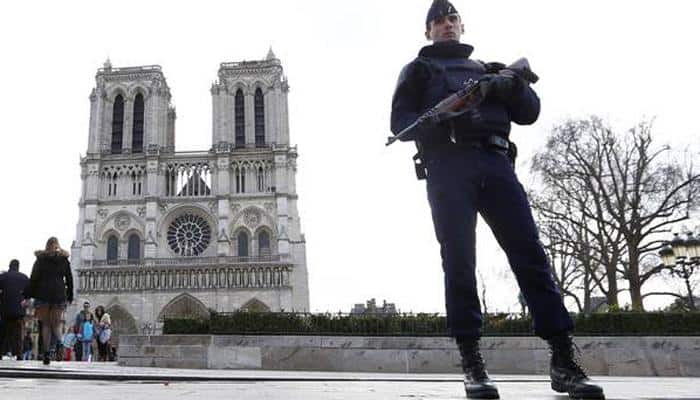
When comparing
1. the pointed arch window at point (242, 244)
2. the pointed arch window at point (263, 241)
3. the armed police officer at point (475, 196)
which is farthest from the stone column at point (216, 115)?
the armed police officer at point (475, 196)

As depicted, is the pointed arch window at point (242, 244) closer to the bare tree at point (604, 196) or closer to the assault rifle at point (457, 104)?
the bare tree at point (604, 196)

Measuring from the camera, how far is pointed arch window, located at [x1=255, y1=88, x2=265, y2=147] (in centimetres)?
5059

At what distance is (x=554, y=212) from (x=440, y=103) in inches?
803

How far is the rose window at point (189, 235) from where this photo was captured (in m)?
48.6

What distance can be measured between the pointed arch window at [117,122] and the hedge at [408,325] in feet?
132

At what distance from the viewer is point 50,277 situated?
28.7ft

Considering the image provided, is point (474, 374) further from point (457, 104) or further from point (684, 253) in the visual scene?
point (684, 253)

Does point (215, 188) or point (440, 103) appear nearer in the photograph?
point (440, 103)

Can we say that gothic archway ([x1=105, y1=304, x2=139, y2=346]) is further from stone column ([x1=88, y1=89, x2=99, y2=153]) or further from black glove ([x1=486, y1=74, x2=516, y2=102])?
black glove ([x1=486, y1=74, x2=516, y2=102])

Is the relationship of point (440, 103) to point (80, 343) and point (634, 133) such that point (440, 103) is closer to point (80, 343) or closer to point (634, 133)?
point (80, 343)

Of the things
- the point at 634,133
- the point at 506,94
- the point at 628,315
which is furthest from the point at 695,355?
the point at 634,133

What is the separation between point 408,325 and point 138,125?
141 ft

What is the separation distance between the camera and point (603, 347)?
1232cm

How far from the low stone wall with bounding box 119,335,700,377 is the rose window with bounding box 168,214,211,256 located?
117 ft
